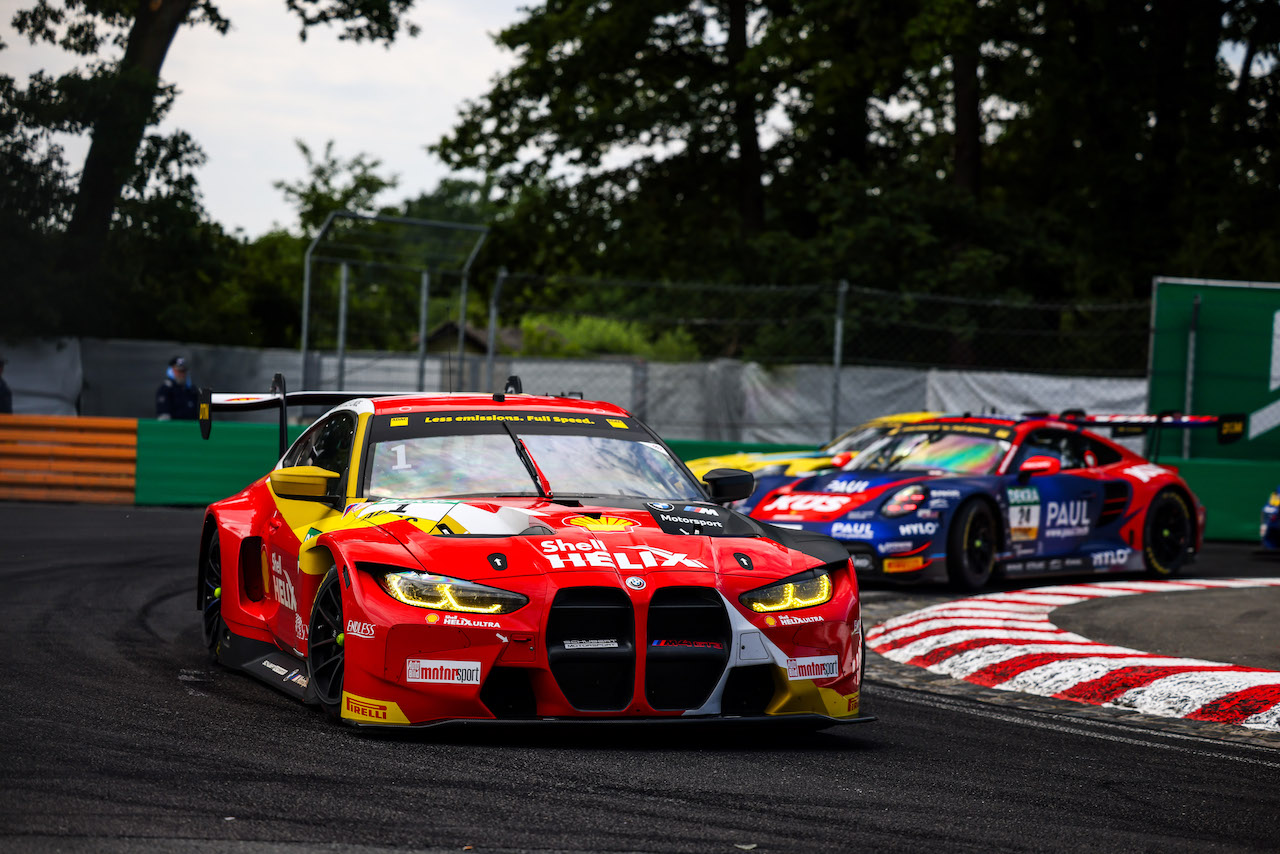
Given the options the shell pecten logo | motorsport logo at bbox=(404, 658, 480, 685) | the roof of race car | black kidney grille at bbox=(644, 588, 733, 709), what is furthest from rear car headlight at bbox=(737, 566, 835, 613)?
the roof of race car

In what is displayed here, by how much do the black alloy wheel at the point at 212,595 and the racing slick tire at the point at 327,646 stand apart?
1634 mm

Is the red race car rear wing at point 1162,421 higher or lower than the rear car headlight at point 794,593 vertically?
higher

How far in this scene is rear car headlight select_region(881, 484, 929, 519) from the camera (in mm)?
11523

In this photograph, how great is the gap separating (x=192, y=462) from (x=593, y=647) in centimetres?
1353

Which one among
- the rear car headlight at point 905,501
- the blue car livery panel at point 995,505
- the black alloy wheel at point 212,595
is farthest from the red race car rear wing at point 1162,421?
the black alloy wheel at point 212,595

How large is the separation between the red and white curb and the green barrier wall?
9881 millimetres

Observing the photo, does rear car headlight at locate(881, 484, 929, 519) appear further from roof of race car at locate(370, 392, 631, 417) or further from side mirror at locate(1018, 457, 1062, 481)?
roof of race car at locate(370, 392, 631, 417)

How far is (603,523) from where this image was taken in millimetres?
5609

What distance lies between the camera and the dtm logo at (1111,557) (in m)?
12.8

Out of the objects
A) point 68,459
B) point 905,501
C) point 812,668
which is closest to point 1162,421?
point 905,501

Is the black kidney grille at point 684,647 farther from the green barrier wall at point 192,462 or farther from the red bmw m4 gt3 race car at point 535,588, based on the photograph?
the green barrier wall at point 192,462

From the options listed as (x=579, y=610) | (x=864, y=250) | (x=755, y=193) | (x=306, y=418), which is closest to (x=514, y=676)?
(x=579, y=610)

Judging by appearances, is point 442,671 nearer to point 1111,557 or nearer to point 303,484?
point 303,484

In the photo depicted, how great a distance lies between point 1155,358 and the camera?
17719 millimetres
